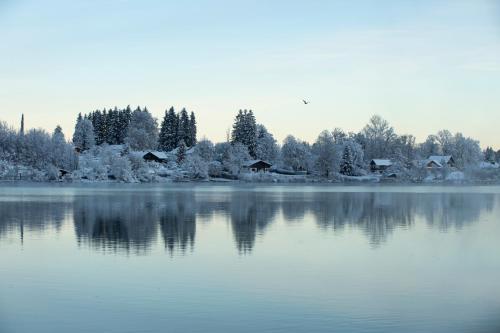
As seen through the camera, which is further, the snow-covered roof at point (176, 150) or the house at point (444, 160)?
the house at point (444, 160)

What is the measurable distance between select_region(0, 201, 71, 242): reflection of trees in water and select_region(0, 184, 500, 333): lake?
201mm

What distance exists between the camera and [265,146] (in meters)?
140

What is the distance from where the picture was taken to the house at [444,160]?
500 feet

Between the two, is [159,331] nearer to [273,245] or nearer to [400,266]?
[400,266]

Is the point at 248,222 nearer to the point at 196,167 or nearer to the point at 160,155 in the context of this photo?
the point at 196,167

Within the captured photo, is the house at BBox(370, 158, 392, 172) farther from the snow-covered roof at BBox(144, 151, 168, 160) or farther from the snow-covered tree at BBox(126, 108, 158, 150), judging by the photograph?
the snow-covered tree at BBox(126, 108, 158, 150)

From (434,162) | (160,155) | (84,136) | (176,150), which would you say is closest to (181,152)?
(176,150)

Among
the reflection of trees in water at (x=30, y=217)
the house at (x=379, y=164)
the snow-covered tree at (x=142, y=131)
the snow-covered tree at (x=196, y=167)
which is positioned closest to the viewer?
the reflection of trees in water at (x=30, y=217)

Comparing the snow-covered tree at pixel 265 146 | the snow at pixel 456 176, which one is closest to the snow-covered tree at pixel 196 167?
the snow-covered tree at pixel 265 146

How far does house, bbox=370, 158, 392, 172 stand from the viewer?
149m

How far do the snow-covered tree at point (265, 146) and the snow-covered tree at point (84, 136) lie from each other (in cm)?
4070

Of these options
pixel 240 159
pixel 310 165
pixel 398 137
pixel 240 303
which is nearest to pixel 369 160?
pixel 398 137

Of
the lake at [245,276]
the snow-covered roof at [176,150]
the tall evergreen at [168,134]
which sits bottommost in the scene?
the lake at [245,276]

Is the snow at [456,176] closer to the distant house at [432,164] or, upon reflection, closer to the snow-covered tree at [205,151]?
the distant house at [432,164]
